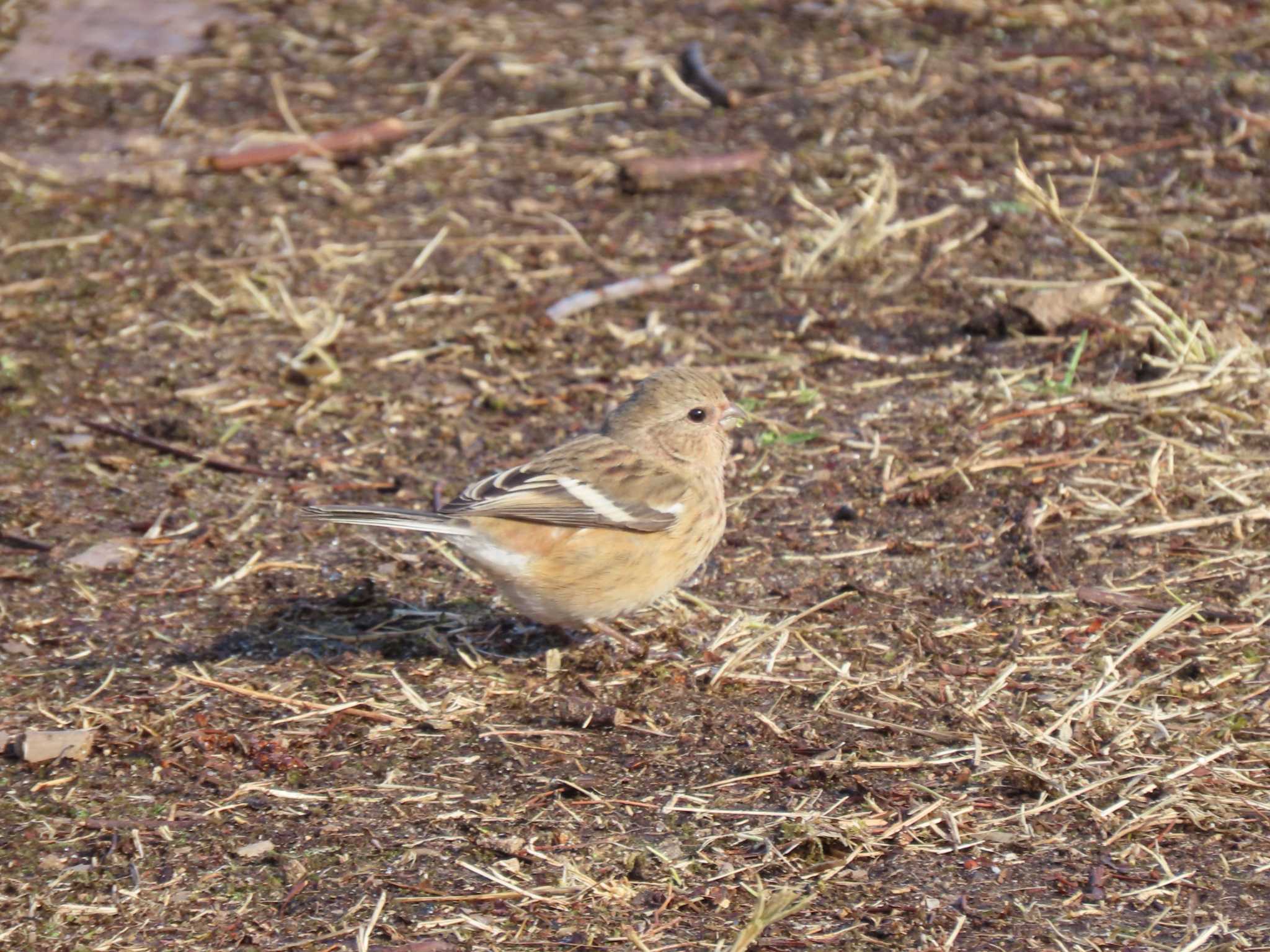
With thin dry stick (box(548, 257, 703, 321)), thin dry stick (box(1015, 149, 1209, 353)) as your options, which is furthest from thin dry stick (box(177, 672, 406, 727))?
thin dry stick (box(1015, 149, 1209, 353))

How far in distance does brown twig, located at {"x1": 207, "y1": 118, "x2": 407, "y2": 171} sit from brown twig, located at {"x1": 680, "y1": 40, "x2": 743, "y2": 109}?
5.55 feet

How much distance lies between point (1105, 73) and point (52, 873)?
7.04 meters

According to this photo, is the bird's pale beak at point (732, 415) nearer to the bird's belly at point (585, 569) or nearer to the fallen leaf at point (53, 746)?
the bird's belly at point (585, 569)

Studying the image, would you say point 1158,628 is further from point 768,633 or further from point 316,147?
point 316,147

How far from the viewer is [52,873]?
369cm

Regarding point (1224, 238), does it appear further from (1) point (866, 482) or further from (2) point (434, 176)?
(2) point (434, 176)

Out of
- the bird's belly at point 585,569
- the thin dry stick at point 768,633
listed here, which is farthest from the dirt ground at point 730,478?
the bird's belly at point 585,569

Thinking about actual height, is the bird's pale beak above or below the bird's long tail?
below

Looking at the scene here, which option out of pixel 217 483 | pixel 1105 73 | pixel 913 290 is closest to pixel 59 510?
pixel 217 483

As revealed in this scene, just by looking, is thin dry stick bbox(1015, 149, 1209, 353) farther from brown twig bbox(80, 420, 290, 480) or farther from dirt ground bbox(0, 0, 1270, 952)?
brown twig bbox(80, 420, 290, 480)

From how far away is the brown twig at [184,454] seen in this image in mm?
5730

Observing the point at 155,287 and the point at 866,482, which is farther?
the point at 155,287

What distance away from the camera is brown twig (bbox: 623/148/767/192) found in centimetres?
764

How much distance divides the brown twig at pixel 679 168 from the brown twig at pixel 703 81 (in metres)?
0.68
